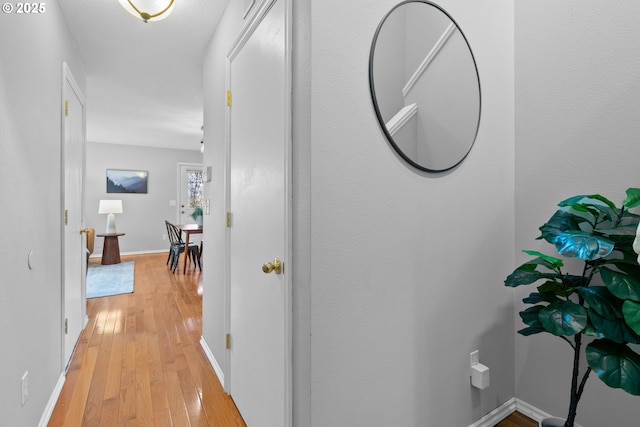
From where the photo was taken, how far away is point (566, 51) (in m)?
1.50

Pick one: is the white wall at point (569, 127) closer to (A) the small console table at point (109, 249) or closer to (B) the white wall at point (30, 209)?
(B) the white wall at point (30, 209)

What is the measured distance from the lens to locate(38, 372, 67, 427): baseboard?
5.45 feet

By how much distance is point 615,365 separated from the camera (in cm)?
100

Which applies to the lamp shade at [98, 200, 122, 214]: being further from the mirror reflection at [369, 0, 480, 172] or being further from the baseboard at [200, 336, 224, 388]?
the mirror reflection at [369, 0, 480, 172]

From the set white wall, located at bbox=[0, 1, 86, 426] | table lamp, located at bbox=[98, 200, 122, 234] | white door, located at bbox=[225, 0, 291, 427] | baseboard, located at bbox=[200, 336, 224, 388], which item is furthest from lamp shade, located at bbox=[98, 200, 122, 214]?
white door, located at bbox=[225, 0, 291, 427]

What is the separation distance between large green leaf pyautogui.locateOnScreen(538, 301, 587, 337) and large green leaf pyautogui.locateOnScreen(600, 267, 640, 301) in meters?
0.12

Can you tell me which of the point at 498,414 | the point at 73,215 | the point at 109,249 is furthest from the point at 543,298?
the point at 109,249

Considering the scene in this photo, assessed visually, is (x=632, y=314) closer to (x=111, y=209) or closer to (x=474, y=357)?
(x=474, y=357)

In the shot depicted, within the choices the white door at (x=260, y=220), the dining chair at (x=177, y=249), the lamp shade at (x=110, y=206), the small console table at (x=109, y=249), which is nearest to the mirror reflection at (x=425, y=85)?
the white door at (x=260, y=220)

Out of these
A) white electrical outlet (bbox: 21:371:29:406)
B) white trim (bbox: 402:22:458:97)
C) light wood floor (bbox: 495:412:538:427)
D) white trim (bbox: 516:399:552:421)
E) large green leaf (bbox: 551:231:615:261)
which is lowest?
light wood floor (bbox: 495:412:538:427)

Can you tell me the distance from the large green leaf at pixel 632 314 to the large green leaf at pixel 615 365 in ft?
0.52

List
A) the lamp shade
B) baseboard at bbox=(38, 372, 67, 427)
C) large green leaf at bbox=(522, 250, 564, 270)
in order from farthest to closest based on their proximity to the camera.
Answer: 1. the lamp shade
2. baseboard at bbox=(38, 372, 67, 427)
3. large green leaf at bbox=(522, 250, 564, 270)

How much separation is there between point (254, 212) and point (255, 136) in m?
0.39

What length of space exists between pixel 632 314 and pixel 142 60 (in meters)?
3.84
